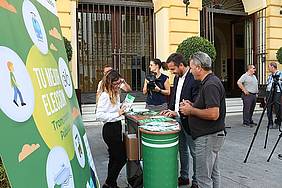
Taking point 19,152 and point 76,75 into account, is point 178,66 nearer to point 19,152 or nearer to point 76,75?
point 19,152

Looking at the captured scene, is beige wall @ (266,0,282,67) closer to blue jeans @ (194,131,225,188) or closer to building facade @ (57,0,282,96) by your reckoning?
building facade @ (57,0,282,96)

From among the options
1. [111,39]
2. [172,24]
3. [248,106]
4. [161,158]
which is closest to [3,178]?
[161,158]

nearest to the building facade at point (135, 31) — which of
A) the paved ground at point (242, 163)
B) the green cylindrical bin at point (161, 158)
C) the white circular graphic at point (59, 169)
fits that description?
the paved ground at point (242, 163)

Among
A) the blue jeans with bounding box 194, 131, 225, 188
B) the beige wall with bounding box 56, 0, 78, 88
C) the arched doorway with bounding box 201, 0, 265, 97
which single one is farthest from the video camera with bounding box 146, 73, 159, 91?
the arched doorway with bounding box 201, 0, 265, 97

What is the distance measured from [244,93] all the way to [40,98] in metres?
8.10

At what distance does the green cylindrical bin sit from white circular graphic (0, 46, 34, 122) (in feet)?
5.71

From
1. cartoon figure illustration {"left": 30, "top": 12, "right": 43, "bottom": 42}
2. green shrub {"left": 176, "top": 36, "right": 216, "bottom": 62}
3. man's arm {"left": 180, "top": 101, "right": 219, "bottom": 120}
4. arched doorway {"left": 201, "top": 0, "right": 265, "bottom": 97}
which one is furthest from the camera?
arched doorway {"left": 201, "top": 0, "right": 265, "bottom": 97}

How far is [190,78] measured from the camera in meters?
3.98

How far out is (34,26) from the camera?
210cm

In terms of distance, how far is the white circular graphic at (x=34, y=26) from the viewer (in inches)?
→ 77.7

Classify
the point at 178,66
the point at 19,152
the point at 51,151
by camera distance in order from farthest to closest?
1. the point at 178,66
2. the point at 51,151
3. the point at 19,152

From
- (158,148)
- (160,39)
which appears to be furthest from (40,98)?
(160,39)

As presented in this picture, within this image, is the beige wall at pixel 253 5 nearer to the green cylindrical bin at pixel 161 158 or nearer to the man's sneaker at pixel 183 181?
the man's sneaker at pixel 183 181

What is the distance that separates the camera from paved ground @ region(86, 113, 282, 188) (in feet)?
14.4
